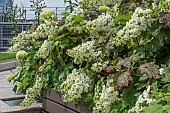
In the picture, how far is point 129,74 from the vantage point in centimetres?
173

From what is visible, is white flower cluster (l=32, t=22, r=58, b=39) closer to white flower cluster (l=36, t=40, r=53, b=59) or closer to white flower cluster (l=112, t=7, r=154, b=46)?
white flower cluster (l=36, t=40, r=53, b=59)

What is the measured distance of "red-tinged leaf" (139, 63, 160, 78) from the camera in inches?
65.0

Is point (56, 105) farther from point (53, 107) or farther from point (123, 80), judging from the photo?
point (123, 80)

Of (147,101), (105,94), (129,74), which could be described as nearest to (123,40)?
(129,74)

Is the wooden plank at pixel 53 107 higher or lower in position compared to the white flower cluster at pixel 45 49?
lower

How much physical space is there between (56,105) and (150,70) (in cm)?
126

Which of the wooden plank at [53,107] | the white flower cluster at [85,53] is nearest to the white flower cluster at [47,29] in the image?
the wooden plank at [53,107]

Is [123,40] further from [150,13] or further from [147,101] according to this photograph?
[147,101]

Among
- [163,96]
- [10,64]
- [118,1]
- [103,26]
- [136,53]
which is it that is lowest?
[10,64]

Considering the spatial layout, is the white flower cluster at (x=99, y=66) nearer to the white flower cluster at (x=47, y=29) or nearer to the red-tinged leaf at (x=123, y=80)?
the red-tinged leaf at (x=123, y=80)

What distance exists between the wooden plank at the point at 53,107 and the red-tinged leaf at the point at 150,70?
3.05ft

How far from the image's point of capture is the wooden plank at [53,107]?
103 inches

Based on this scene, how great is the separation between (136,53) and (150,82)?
0.81 feet

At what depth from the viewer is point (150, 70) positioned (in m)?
1.68
